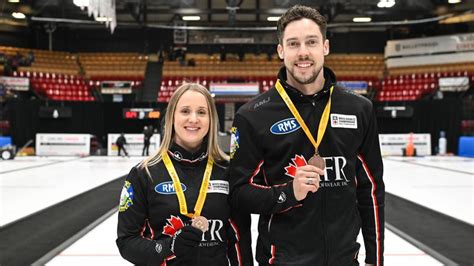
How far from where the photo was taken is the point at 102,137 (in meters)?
20.9

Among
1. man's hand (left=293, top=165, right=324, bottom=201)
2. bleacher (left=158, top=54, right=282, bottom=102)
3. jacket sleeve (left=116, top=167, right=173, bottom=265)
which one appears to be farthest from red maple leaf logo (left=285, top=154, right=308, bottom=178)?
bleacher (left=158, top=54, right=282, bottom=102)

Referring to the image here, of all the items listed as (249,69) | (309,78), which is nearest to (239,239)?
(309,78)

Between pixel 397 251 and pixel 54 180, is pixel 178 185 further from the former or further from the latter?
pixel 54 180

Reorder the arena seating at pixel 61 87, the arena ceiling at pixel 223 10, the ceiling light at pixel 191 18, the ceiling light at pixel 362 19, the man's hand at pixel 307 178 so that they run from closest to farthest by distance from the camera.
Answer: the man's hand at pixel 307 178 < the arena ceiling at pixel 223 10 < the ceiling light at pixel 362 19 < the arena seating at pixel 61 87 < the ceiling light at pixel 191 18

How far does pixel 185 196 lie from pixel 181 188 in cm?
4

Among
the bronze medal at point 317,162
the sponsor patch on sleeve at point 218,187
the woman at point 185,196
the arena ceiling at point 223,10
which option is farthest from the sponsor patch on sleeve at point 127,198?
the arena ceiling at point 223,10

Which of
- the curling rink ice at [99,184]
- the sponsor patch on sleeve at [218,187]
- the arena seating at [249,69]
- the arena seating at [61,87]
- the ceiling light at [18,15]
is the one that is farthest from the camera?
the arena seating at [249,69]

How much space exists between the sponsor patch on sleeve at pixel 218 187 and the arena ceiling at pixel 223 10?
1371cm

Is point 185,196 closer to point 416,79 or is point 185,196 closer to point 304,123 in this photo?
point 304,123

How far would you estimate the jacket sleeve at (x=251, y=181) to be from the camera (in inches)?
65.7

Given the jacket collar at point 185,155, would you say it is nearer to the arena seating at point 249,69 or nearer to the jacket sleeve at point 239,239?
the jacket sleeve at point 239,239

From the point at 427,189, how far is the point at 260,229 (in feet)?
22.9

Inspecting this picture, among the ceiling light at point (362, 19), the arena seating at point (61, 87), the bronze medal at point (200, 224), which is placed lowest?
the bronze medal at point (200, 224)

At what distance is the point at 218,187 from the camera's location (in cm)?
191
